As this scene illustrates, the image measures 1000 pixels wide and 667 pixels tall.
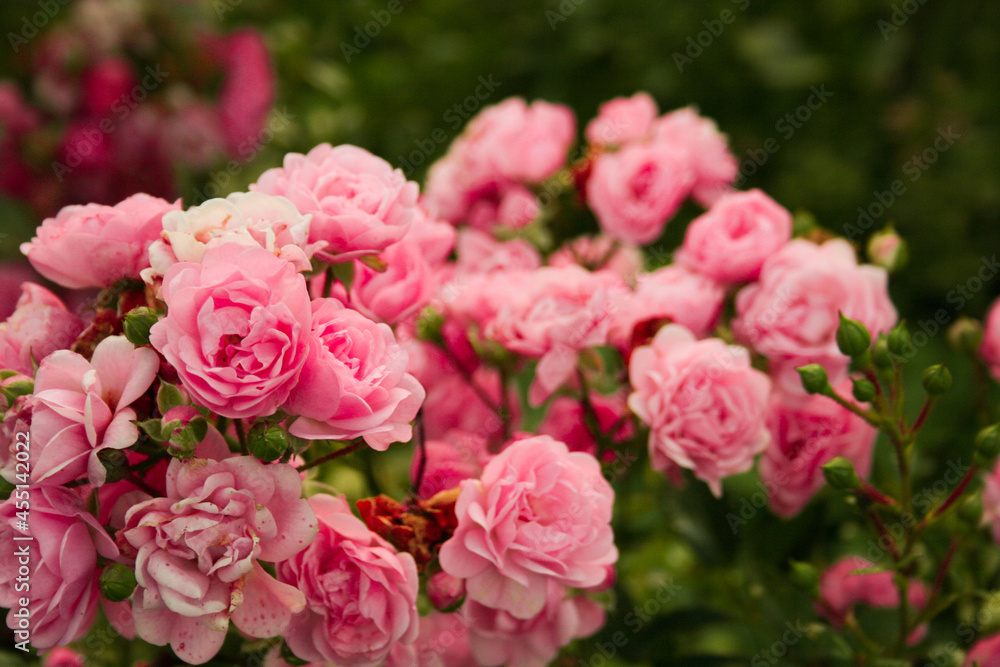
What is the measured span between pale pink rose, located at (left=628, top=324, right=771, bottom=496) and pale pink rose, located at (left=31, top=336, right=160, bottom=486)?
37 cm

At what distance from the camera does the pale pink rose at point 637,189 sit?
858 millimetres

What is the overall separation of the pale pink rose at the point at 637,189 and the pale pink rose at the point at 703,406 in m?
0.22

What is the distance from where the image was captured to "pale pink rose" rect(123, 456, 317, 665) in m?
0.46

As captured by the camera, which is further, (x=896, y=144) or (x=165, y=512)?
(x=896, y=144)

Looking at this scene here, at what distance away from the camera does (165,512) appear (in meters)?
0.47

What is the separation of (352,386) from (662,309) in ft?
1.11

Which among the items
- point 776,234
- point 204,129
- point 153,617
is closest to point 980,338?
point 776,234

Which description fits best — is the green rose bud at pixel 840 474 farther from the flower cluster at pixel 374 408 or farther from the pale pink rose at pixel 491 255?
the pale pink rose at pixel 491 255

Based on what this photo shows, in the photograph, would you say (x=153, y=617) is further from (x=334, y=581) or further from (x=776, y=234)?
(x=776, y=234)

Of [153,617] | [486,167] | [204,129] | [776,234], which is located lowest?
[204,129]

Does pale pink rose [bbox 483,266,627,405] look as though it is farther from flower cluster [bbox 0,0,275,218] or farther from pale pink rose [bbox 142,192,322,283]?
flower cluster [bbox 0,0,275,218]

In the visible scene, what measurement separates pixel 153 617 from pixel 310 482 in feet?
0.50

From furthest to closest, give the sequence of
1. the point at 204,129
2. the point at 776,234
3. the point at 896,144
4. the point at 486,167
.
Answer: the point at 896,144 → the point at 204,129 → the point at 486,167 → the point at 776,234

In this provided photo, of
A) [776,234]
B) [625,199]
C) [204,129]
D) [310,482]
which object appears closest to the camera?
[310,482]
